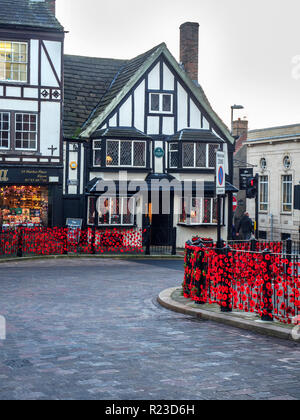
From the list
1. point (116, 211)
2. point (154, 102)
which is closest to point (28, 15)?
point (154, 102)

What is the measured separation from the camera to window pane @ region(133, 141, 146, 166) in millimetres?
28672

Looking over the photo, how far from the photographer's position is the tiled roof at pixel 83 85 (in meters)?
29.5

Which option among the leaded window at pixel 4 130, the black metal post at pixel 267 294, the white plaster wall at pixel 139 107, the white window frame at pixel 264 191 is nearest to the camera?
the black metal post at pixel 267 294

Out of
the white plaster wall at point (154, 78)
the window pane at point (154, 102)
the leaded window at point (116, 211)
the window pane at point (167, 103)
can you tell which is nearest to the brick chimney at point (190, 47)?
the window pane at point (167, 103)

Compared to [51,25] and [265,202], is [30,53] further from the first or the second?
[265,202]

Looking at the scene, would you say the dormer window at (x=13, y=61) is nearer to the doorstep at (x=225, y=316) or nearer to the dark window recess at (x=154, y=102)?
the dark window recess at (x=154, y=102)

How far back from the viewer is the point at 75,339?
352 inches

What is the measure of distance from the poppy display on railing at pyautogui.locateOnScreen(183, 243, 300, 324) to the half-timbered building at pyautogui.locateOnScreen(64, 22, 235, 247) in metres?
15.8

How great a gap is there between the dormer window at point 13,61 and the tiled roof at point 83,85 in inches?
127

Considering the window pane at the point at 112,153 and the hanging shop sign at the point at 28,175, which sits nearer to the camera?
the hanging shop sign at the point at 28,175

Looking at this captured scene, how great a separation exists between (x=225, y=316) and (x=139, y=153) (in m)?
19.0

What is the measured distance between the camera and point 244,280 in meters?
11.3

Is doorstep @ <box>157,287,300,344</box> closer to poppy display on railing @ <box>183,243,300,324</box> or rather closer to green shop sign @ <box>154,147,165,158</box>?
poppy display on railing @ <box>183,243,300,324</box>

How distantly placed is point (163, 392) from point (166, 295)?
6.87 m
